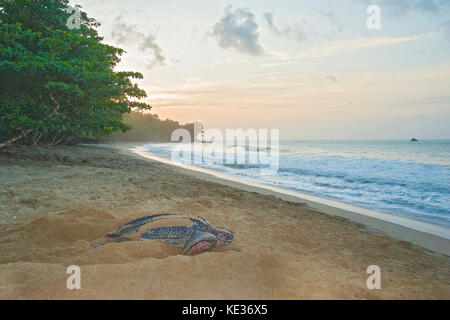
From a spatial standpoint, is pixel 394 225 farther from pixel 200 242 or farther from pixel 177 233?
pixel 177 233

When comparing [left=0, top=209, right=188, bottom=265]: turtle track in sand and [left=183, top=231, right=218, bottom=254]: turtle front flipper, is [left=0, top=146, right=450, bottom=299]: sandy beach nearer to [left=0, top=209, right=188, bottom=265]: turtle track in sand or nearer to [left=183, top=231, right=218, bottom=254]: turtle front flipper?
[left=0, top=209, right=188, bottom=265]: turtle track in sand

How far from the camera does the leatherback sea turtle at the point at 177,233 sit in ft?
11.3

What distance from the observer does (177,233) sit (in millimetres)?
3602

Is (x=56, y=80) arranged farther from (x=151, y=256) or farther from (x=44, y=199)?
(x=151, y=256)

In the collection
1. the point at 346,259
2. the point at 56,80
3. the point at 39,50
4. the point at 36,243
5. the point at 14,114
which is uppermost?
the point at 39,50

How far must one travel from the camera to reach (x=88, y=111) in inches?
432

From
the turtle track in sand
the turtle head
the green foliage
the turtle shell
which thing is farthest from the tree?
the green foliage

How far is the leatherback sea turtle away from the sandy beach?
0.15m

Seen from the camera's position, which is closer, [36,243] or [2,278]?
[2,278]

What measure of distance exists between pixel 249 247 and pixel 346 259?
139cm

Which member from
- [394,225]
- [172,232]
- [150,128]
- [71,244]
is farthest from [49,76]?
[150,128]

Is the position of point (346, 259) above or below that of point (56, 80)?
below

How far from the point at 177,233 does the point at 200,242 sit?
372 mm

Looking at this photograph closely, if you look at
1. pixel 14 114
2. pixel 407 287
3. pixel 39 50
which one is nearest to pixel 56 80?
pixel 39 50
